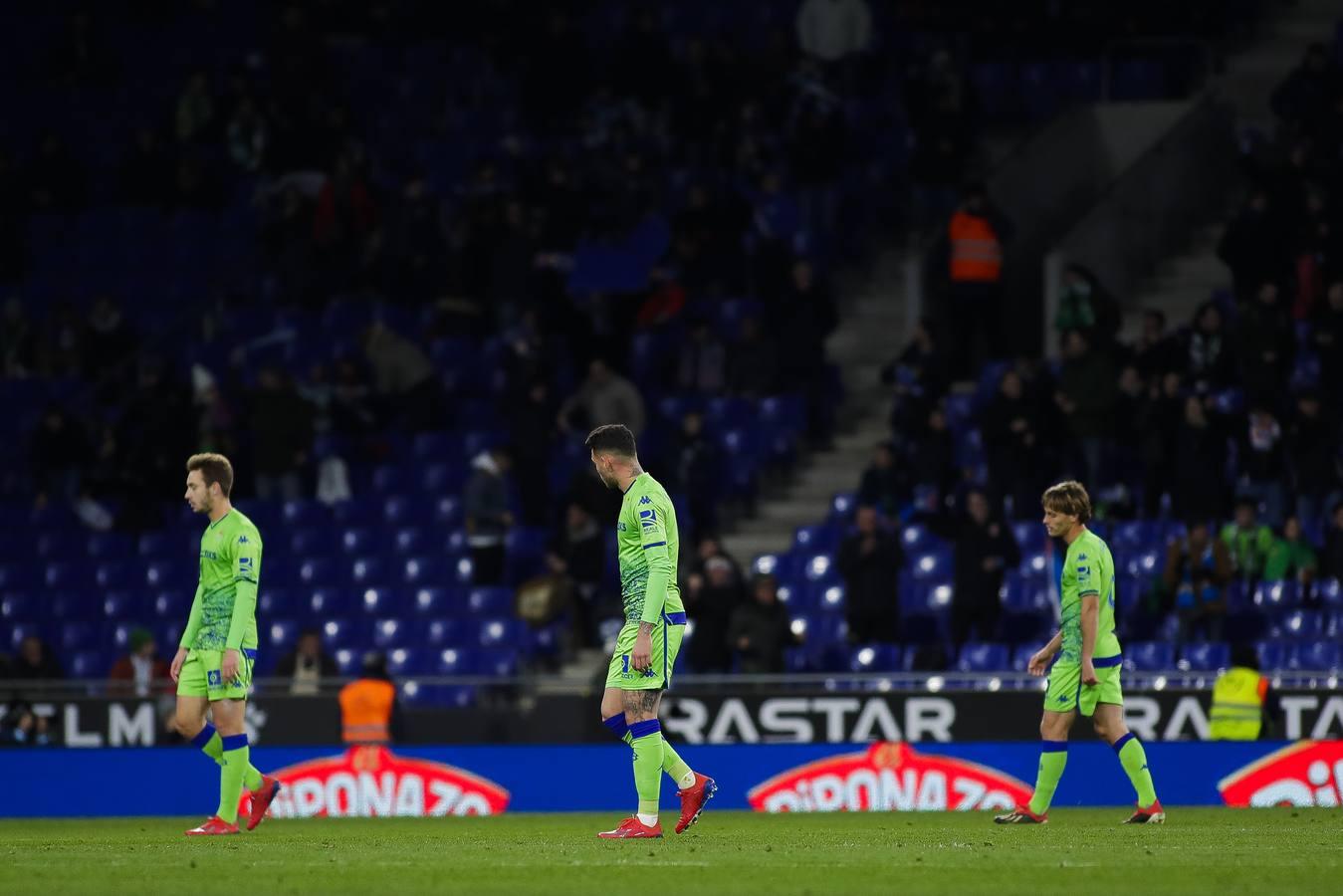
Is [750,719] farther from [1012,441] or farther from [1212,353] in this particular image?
[1212,353]

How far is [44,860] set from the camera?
11805 millimetres

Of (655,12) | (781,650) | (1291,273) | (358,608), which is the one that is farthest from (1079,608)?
(655,12)

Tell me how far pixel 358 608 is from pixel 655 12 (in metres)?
9.47

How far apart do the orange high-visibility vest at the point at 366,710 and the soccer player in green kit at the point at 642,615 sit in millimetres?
7483

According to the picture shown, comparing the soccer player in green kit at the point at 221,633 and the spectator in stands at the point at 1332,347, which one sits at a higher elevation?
the spectator in stands at the point at 1332,347

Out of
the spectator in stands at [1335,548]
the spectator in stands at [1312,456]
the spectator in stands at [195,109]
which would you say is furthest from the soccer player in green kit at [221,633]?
the spectator in stands at [195,109]

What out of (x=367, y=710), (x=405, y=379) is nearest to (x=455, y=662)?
(x=405, y=379)

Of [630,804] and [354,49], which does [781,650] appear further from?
[354,49]

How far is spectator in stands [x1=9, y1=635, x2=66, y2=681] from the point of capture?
2227 centimetres

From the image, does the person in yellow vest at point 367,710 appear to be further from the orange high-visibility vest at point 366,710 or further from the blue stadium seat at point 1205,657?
the blue stadium seat at point 1205,657

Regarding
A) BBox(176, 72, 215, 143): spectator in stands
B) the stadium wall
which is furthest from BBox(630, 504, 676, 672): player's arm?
BBox(176, 72, 215, 143): spectator in stands

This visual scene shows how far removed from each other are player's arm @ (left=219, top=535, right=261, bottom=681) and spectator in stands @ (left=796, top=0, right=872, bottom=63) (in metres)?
15.2

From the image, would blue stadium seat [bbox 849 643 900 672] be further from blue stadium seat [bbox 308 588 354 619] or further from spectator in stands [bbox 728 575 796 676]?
blue stadium seat [bbox 308 588 354 619]

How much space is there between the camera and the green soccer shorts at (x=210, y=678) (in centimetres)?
1345
